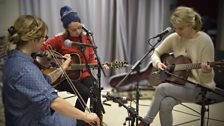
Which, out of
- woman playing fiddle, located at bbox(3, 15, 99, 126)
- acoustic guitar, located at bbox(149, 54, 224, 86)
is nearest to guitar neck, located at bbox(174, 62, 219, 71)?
acoustic guitar, located at bbox(149, 54, 224, 86)

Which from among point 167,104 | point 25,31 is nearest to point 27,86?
point 25,31

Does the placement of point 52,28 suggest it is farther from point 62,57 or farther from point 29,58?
point 29,58

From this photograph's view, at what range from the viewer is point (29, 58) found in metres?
1.39

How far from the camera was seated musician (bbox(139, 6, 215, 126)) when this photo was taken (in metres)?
2.13

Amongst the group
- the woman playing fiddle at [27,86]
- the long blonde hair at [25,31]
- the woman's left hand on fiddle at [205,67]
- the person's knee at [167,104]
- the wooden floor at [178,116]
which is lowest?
the wooden floor at [178,116]

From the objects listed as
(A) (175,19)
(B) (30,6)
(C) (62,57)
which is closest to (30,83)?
(C) (62,57)

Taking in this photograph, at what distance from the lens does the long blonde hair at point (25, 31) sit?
137cm

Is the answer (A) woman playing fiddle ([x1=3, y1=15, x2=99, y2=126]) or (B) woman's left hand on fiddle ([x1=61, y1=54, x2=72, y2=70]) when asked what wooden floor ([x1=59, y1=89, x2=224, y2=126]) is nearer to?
(B) woman's left hand on fiddle ([x1=61, y1=54, x2=72, y2=70])

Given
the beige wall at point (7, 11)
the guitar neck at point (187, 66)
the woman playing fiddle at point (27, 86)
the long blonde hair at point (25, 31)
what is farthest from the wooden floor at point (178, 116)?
the long blonde hair at point (25, 31)

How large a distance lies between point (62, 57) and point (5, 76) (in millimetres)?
953

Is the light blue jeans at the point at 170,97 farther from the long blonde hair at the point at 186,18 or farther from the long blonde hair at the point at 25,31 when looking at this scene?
the long blonde hair at the point at 25,31

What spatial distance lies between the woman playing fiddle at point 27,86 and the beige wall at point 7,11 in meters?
2.09

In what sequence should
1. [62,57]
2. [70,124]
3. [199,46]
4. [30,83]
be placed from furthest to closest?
[62,57] < [199,46] < [70,124] < [30,83]

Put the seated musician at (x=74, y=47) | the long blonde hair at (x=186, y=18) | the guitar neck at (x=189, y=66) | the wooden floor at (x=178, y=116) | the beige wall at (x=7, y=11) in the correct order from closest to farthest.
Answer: the guitar neck at (x=189, y=66)
the long blonde hair at (x=186, y=18)
the seated musician at (x=74, y=47)
the wooden floor at (x=178, y=116)
the beige wall at (x=7, y=11)
